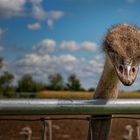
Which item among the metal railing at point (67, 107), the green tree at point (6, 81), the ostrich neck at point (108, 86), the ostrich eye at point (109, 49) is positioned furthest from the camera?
the green tree at point (6, 81)

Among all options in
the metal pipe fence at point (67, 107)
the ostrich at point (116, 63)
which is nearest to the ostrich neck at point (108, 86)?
the ostrich at point (116, 63)

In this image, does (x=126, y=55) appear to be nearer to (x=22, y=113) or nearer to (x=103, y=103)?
(x=103, y=103)

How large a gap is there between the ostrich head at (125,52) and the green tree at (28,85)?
5503cm

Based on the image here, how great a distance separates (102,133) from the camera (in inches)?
114

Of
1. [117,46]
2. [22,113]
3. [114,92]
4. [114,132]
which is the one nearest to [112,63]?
[117,46]

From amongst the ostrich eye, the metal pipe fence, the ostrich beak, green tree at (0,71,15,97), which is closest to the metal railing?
the metal pipe fence

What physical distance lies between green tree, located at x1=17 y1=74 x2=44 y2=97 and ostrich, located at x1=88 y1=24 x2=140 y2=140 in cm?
5474

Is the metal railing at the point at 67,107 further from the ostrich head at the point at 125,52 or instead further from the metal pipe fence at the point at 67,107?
the ostrich head at the point at 125,52

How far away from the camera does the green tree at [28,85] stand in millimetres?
58944

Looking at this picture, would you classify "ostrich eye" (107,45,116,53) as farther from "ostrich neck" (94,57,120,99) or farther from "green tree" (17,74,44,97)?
"green tree" (17,74,44,97)

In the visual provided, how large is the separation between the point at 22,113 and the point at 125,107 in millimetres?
468

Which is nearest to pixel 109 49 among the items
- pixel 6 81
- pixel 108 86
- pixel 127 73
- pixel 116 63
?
pixel 116 63

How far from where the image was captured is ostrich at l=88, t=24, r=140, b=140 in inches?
103

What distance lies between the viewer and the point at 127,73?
2.58 m
